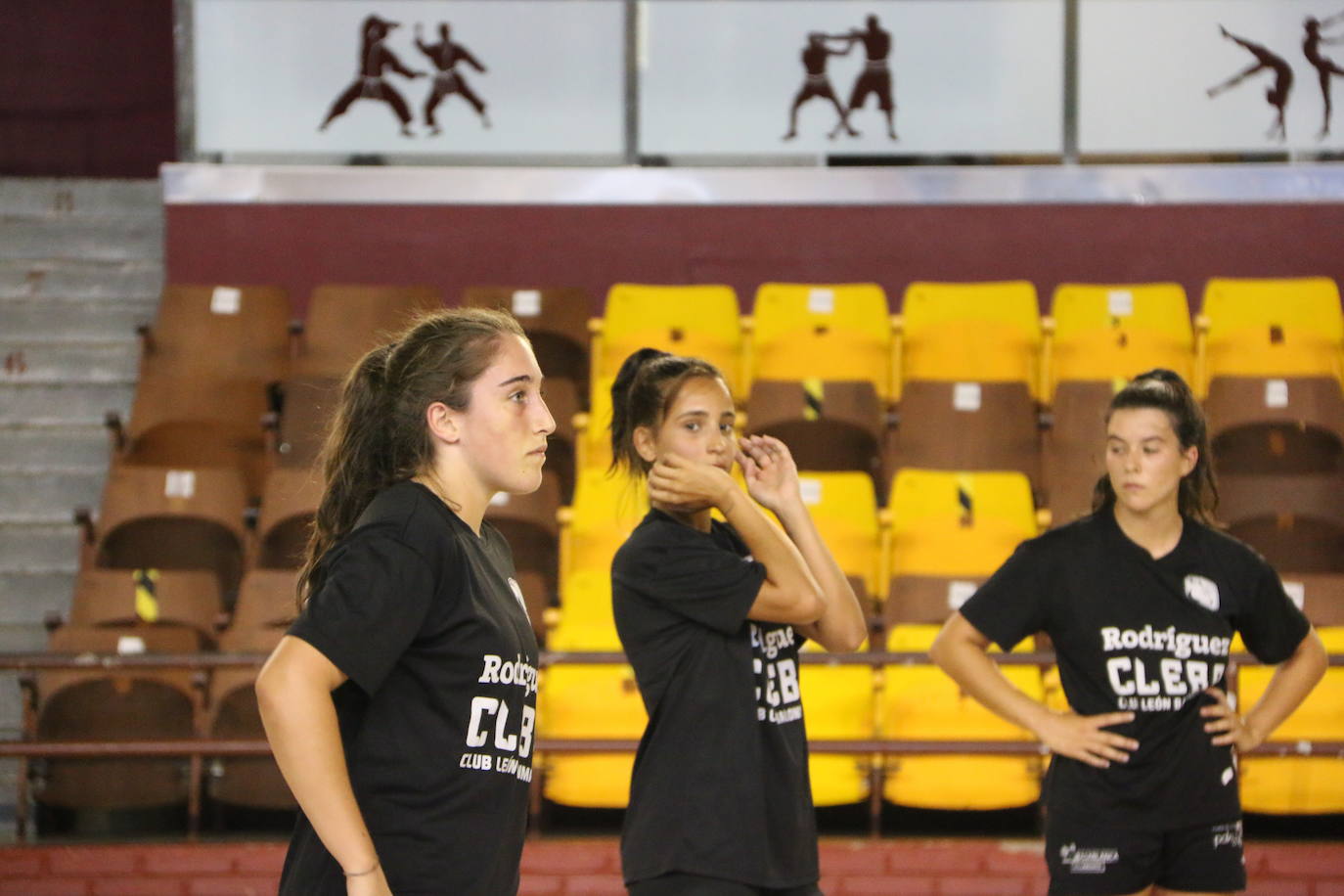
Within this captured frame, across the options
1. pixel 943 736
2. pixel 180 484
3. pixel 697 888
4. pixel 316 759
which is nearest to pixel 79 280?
pixel 180 484

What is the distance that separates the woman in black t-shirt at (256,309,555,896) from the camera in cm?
167

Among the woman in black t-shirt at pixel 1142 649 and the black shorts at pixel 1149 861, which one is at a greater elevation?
the woman in black t-shirt at pixel 1142 649

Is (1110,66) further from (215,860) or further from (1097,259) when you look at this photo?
(215,860)

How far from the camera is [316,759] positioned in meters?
1.64

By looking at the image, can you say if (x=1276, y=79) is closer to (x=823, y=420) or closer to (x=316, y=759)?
(x=823, y=420)

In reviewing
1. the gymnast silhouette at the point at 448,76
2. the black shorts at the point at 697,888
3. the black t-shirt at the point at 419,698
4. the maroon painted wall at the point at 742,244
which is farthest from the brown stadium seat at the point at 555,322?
the black t-shirt at the point at 419,698

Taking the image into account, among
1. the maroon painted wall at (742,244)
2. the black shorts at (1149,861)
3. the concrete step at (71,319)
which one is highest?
the maroon painted wall at (742,244)

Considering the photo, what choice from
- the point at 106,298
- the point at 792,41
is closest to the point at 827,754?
the point at 792,41

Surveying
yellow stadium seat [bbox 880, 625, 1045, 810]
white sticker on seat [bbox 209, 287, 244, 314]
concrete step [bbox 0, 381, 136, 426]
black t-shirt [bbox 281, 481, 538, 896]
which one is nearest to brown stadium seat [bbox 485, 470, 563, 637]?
yellow stadium seat [bbox 880, 625, 1045, 810]

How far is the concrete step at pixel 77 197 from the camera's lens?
296 inches

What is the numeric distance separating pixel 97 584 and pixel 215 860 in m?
1.24

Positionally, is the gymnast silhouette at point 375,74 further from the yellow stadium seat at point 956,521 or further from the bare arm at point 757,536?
the bare arm at point 757,536

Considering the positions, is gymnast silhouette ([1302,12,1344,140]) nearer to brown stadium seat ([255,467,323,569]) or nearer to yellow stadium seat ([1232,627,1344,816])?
yellow stadium seat ([1232,627,1344,816])

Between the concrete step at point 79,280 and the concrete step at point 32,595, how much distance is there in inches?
64.5
